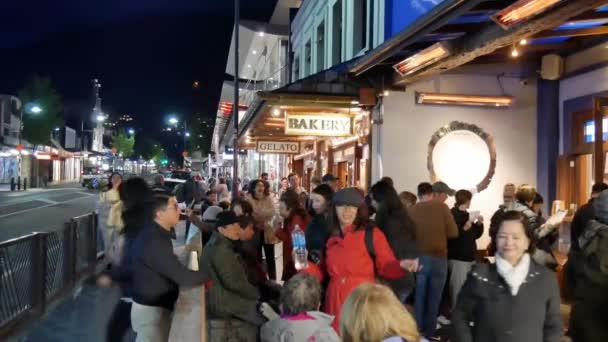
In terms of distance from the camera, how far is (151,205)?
4508mm

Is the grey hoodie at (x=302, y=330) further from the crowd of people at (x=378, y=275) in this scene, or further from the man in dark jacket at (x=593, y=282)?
the man in dark jacket at (x=593, y=282)

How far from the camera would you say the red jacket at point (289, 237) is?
8031mm

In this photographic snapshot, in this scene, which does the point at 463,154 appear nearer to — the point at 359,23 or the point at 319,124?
the point at 319,124

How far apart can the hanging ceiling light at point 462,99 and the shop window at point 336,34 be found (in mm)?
7801

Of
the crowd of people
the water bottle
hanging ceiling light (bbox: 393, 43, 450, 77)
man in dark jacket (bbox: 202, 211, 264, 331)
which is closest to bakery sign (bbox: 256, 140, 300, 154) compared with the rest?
hanging ceiling light (bbox: 393, 43, 450, 77)

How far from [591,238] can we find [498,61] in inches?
254

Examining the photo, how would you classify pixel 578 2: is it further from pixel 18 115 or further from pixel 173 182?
pixel 18 115

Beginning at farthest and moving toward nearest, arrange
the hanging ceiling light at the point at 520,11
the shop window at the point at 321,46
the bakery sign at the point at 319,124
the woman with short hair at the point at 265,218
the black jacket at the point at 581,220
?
1. the shop window at the point at 321,46
2. the bakery sign at the point at 319,124
3. the woman with short hair at the point at 265,218
4. the hanging ceiling light at the point at 520,11
5. the black jacket at the point at 581,220

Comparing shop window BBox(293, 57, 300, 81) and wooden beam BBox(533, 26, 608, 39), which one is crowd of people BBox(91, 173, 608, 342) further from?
shop window BBox(293, 57, 300, 81)

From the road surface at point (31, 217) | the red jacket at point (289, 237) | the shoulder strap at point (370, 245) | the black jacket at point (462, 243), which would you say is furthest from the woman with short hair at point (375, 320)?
the road surface at point (31, 217)

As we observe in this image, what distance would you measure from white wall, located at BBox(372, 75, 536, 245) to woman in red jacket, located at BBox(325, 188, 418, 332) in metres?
6.23

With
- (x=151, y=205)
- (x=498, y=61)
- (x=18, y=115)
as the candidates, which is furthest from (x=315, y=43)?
(x=18, y=115)

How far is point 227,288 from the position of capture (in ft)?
16.0

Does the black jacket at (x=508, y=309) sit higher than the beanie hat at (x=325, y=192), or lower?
lower
